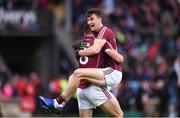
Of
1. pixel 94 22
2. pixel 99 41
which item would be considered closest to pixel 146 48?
pixel 94 22

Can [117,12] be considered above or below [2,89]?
above

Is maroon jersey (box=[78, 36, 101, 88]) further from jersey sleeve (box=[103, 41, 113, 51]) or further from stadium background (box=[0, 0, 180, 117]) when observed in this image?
stadium background (box=[0, 0, 180, 117])

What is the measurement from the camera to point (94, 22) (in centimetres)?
1226

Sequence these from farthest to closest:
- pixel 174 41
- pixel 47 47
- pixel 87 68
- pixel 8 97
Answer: pixel 47 47, pixel 174 41, pixel 8 97, pixel 87 68

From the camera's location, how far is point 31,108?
23.9 metres

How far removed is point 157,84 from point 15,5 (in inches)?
301

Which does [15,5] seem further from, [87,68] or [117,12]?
[87,68]

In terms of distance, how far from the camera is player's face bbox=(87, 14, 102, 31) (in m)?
12.3

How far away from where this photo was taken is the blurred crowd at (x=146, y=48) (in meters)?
23.4

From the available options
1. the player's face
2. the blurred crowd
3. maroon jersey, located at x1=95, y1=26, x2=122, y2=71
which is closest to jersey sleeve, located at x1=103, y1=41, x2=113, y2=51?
maroon jersey, located at x1=95, y1=26, x2=122, y2=71

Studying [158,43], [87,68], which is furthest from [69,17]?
[87,68]

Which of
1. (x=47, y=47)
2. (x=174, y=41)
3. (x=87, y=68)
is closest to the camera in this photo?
(x=87, y=68)

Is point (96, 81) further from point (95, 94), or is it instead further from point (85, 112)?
point (85, 112)

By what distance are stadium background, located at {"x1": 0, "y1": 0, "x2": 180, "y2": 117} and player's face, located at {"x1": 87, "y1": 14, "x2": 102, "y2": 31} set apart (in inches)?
445
